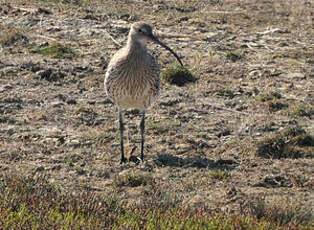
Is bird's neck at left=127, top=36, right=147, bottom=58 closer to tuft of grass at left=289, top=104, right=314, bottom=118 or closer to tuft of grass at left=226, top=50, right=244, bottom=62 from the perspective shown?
tuft of grass at left=289, top=104, right=314, bottom=118

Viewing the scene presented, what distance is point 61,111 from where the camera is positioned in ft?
35.4

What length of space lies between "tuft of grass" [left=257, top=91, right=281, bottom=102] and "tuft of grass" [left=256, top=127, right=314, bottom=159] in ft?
6.46

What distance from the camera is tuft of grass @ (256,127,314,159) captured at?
9.04m

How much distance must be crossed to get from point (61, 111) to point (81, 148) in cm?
172

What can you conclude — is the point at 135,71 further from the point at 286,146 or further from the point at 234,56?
the point at 234,56

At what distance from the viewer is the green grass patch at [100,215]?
222 inches

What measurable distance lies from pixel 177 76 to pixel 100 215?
6547 mm

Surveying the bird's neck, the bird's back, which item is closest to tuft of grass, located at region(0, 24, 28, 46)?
the bird's back

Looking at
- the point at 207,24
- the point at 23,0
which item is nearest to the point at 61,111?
the point at 207,24

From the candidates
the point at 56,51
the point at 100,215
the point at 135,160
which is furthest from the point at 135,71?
the point at 56,51

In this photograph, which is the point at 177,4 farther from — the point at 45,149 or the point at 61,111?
the point at 45,149

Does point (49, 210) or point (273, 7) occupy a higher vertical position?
point (49, 210)

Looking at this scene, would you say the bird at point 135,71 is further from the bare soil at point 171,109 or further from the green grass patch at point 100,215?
the green grass patch at point 100,215

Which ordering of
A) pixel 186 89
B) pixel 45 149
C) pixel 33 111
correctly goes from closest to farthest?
pixel 45 149 < pixel 33 111 < pixel 186 89
